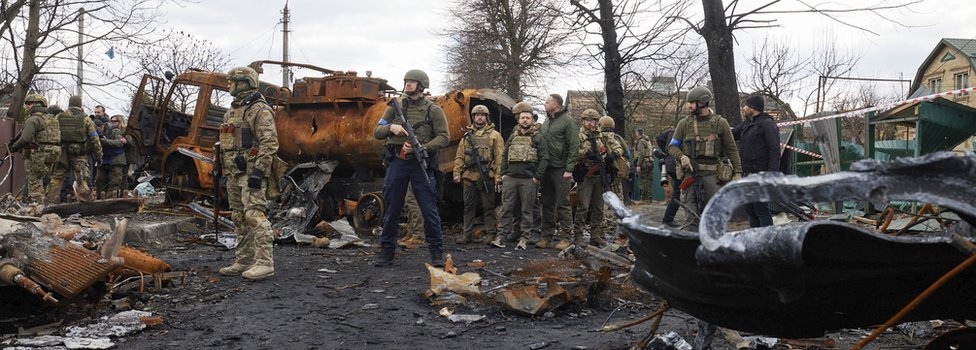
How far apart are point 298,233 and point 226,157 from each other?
281 cm

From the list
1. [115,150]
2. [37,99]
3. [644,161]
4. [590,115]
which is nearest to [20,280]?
[590,115]

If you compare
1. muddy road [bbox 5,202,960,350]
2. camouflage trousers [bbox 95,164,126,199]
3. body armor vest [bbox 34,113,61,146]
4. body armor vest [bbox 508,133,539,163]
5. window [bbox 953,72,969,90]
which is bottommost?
muddy road [bbox 5,202,960,350]

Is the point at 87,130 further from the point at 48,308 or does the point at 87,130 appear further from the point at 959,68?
the point at 959,68

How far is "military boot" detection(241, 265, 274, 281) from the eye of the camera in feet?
20.6

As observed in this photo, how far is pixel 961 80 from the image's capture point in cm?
3769

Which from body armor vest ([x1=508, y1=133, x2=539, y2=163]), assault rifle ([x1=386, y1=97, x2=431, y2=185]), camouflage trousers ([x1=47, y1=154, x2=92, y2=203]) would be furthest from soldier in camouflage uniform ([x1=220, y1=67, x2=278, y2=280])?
camouflage trousers ([x1=47, y1=154, x2=92, y2=203])

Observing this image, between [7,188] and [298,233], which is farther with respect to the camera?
[7,188]

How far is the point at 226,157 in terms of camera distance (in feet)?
21.6

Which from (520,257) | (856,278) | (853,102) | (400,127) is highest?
(853,102)

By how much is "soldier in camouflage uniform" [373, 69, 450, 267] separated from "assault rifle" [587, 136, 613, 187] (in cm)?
231

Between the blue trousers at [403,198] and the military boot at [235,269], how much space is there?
4.28 feet

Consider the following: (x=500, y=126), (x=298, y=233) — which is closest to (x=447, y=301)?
(x=298, y=233)

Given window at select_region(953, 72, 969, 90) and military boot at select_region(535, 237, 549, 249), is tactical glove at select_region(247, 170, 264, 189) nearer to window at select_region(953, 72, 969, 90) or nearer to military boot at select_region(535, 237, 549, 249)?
military boot at select_region(535, 237, 549, 249)

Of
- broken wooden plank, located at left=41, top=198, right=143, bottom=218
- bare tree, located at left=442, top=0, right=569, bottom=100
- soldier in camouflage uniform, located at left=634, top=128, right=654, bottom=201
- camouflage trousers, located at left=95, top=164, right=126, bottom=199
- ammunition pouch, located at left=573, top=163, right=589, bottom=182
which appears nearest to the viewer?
ammunition pouch, located at left=573, top=163, right=589, bottom=182
